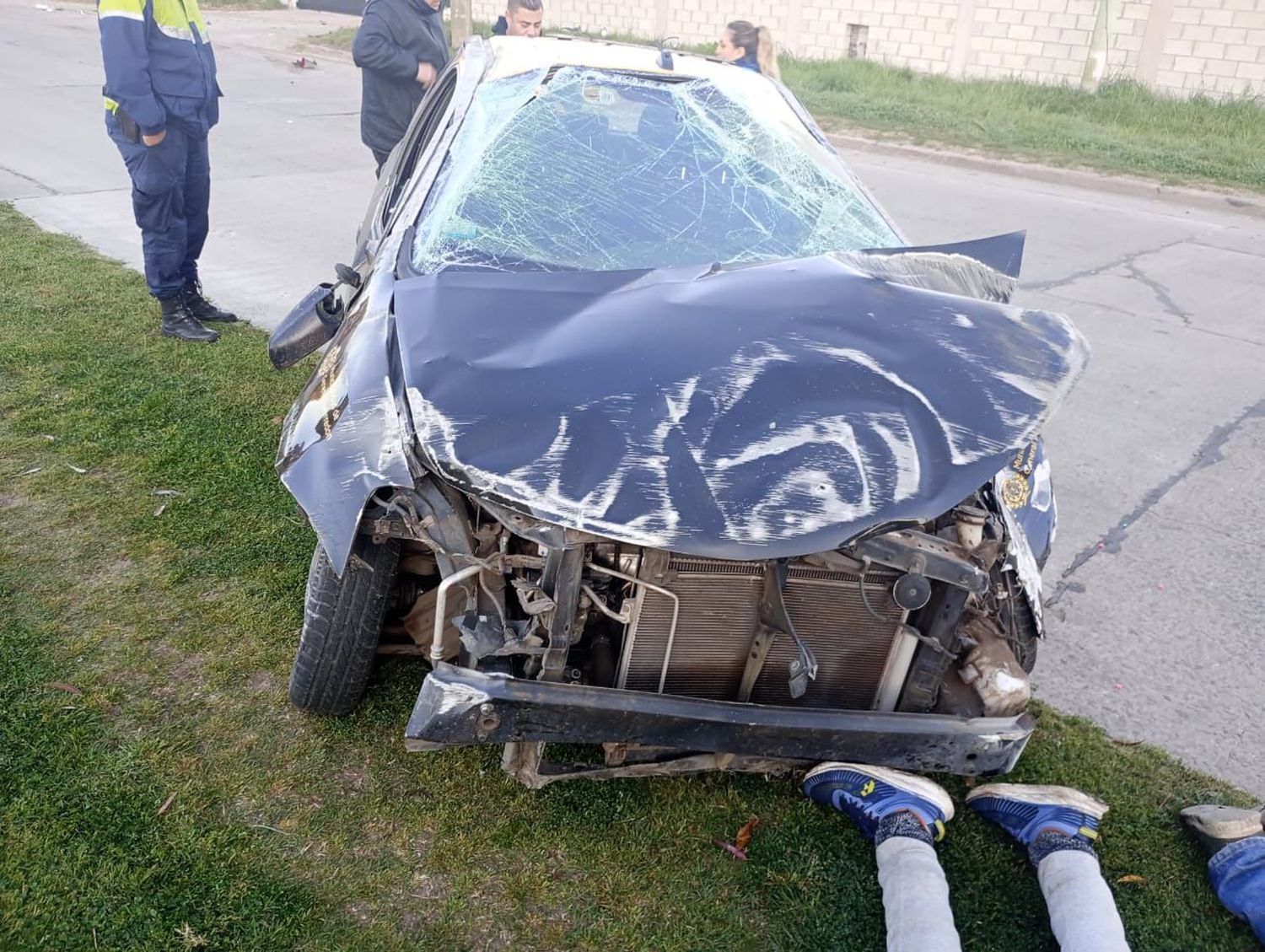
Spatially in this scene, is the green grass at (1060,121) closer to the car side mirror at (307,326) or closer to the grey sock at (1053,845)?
the car side mirror at (307,326)

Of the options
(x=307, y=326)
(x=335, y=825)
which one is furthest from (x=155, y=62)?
(x=335, y=825)

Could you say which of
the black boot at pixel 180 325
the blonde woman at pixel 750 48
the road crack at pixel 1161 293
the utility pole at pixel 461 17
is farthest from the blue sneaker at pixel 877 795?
the utility pole at pixel 461 17

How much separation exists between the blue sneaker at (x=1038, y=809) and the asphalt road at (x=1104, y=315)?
23.1 inches

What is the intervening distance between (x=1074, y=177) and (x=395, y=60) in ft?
25.2

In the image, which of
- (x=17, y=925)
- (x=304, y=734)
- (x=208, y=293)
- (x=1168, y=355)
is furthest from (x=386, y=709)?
(x=1168, y=355)

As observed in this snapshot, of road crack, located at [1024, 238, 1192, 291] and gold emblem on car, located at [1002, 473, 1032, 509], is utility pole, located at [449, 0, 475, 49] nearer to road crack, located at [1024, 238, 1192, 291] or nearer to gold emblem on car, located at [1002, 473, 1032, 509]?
road crack, located at [1024, 238, 1192, 291]

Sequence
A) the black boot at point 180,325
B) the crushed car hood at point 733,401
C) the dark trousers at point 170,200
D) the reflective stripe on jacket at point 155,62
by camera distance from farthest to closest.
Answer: the black boot at point 180,325
the dark trousers at point 170,200
the reflective stripe on jacket at point 155,62
the crushed car hood at point 733,401

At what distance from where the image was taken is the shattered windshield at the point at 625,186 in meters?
3.05

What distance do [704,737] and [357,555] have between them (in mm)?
946

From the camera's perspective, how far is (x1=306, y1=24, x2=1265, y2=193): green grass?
11.0 metres

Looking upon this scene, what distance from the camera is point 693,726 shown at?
2.34m

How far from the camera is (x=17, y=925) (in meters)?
2.24

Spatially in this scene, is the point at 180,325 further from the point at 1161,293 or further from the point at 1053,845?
the point at 1161,293

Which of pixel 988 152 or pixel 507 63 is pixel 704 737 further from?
pixel 988 152
